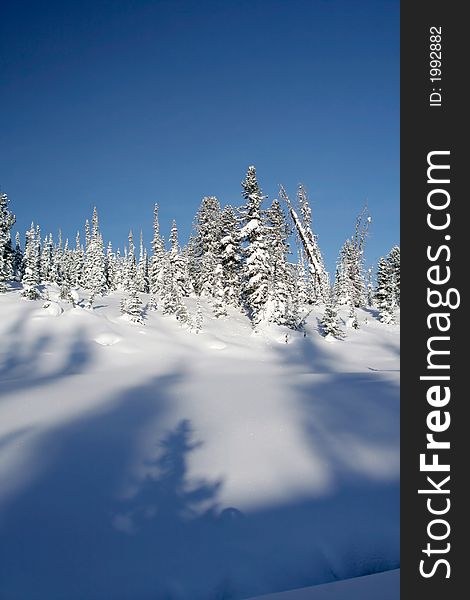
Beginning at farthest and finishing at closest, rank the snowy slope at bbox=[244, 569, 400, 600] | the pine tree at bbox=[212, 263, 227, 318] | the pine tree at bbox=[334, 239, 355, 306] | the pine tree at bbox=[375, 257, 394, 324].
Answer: the pine tree at bbox=[334, 239, 355, 306]
the pine tree at bbox=[375, 257, 394, 324]
the pine tree at bbox=[212, 263, 227, 318]
the snowy slope at bbox=[244, 569, 400, 600]

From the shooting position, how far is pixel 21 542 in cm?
439

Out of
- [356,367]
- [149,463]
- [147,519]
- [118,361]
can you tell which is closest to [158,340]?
[118,361]

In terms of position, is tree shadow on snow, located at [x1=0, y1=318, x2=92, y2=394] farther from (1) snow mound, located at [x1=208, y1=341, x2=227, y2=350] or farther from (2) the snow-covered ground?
(1) snow mound, located at [x1=208, y1=341, x2=227, y2=350]

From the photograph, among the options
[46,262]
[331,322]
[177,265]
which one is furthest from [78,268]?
[331,322]

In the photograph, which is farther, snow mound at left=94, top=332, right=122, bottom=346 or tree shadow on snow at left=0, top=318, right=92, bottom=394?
snow mound at left=94, top=332, right=122, bottom=346

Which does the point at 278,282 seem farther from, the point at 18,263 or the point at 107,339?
the point at 18,263

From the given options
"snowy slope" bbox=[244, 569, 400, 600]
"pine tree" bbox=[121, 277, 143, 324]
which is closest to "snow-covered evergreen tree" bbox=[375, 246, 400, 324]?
"pine tree" bbox=[121, 277, 143, 324]

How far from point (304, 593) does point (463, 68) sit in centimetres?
491

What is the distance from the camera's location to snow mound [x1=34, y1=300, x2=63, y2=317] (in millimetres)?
26062

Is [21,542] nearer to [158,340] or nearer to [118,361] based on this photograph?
[118,361]

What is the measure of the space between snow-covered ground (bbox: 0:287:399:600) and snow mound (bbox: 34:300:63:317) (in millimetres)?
15307

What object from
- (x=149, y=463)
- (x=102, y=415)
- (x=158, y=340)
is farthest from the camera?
(x=158, y=340)

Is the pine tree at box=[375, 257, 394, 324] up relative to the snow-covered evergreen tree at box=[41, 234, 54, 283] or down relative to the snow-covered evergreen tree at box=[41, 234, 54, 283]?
down

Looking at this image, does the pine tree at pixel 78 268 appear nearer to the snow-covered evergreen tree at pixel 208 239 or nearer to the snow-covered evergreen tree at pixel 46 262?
the snow-covered evergreen tree at pixel 46 262
